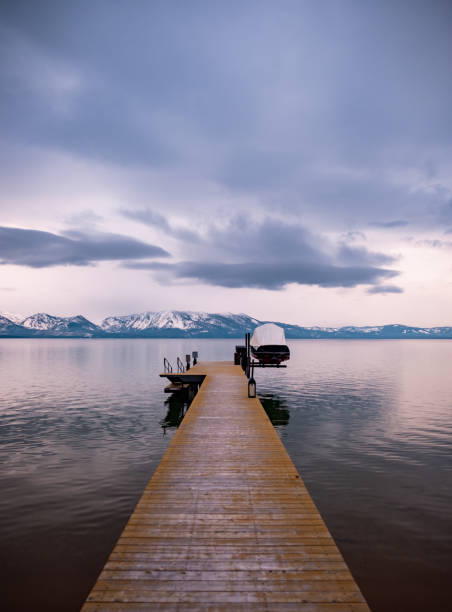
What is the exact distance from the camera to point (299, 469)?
55.3ft

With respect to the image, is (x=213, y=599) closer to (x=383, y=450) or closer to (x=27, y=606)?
(x=27, y=606)

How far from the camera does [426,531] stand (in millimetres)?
11352

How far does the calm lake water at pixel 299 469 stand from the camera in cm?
912

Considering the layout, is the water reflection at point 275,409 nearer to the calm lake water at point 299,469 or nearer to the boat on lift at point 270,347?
the calm lake water at point 299,469

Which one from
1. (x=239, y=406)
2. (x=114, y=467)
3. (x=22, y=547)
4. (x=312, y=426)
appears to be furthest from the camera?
(x=312, y=426)

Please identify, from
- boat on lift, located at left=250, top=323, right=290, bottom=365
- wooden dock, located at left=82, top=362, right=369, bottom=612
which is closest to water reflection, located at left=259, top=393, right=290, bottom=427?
boat on lift, located at left=250, top=323, right=290, bottom=365

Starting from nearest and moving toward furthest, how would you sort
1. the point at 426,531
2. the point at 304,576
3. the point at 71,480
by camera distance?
the point at 304,576 < the point at 426,531 < the point at 71,480

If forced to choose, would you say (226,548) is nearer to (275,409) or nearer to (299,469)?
(299,469)

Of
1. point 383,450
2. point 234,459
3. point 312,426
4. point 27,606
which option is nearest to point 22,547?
point 27,606

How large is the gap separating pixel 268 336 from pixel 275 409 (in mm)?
12715

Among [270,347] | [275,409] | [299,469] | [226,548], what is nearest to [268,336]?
[270,347]

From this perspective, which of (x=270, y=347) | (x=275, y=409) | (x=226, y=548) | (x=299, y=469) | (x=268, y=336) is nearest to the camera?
(x=226, y=548)

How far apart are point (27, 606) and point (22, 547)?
2744mm

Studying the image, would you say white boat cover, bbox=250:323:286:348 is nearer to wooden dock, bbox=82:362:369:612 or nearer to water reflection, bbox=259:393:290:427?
water reflection, bbox=259:393:290:427
